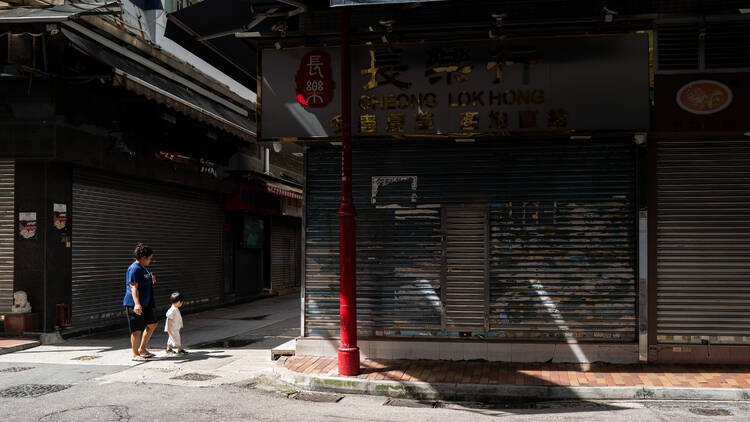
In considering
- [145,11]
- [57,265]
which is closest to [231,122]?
[145,11]

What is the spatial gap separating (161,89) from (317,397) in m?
8.83

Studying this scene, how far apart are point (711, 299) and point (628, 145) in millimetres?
2547

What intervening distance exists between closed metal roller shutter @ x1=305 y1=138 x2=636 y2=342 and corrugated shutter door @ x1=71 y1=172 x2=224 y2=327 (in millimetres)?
5974

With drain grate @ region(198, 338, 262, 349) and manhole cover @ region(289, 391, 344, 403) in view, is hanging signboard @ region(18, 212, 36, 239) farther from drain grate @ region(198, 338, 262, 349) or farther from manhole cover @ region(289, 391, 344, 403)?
manhole cover @ region(289, 391, 344, 403)

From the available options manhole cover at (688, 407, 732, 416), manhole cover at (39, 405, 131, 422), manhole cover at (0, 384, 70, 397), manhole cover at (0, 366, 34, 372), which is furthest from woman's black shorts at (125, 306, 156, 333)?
manhole cover at (688, 407, 732, 416)

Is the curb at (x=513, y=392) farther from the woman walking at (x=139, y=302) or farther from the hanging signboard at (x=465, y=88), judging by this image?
the woman walking at (x=139, y=302)

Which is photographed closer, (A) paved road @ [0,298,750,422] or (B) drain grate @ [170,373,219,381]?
(A) paved road @ [0,298,750,422]

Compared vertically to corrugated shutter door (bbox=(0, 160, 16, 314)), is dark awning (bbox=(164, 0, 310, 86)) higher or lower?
higher

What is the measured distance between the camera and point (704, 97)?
882cm

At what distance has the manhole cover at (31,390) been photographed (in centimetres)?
757

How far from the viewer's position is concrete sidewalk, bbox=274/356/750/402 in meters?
7.54

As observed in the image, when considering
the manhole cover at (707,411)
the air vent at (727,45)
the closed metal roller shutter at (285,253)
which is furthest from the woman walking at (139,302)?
the closed metal roller shutter at (285,253)

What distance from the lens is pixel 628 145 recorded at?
9180mm

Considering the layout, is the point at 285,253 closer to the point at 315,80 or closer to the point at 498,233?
the point at 315,80
